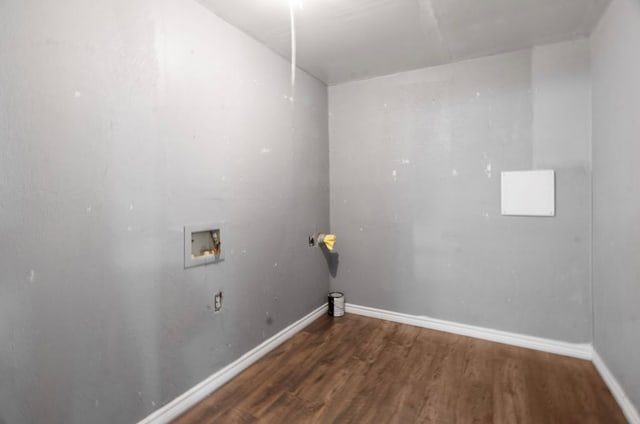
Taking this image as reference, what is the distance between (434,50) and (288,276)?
2053mm

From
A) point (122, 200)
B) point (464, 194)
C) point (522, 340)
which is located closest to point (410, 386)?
point (522, 340)

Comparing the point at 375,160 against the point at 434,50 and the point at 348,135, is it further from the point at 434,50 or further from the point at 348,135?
the point at 434,50

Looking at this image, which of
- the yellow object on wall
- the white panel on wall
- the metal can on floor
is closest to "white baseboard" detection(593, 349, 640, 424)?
the white panel on wall

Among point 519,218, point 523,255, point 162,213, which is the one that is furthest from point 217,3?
point 523,255

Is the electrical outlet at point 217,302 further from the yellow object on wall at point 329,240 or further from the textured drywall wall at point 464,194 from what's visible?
the textured drywall wall at point 464,194

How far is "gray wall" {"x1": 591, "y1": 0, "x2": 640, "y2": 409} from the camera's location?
57.3 inches

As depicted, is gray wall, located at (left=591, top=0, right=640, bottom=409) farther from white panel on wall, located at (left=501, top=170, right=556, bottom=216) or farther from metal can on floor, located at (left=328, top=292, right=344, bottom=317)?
metal can on floor, located at (left=328, top=292, right=344, bottom=317)

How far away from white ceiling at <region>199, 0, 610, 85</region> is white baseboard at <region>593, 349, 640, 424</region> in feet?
6.92

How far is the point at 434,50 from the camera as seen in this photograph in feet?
7.46

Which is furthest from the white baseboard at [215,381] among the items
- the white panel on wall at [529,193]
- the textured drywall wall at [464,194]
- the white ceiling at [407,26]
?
the white ceiling at [407,26]

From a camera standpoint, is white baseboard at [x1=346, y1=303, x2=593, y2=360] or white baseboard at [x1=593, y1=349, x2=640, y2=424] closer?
white baseboard at [x1=593, y1=349, x2=640, y2=424]

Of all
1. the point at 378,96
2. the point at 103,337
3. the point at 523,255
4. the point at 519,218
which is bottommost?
the point at 103,337

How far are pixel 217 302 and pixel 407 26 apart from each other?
2.10 metres

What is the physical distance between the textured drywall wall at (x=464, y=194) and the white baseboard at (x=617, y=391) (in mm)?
202
